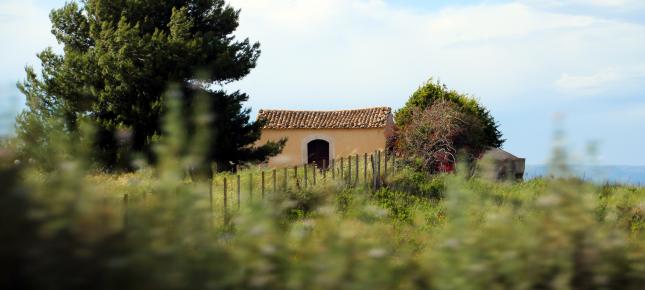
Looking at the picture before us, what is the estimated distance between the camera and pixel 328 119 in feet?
118

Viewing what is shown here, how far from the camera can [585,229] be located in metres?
3.85

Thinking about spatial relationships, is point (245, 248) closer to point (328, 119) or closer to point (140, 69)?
point (140, 69)

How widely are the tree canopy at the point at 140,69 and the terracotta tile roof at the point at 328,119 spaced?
28.0 ft

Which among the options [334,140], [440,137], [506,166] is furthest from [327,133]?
[506,166]

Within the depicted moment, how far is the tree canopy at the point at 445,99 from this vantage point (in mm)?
32500

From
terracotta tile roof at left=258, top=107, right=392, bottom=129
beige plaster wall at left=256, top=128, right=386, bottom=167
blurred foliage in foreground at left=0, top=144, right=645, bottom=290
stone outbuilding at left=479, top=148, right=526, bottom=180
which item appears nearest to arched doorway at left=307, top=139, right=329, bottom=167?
beige plaster wall at left=256, top=128, right=386, bottom=167

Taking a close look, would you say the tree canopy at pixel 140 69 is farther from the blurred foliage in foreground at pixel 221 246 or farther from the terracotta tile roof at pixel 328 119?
→ the blurred foliage in foreground at pixel 221 246

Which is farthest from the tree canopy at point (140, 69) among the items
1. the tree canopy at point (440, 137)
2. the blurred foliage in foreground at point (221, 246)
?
the blurred foliage in foreground at point (221, 246)

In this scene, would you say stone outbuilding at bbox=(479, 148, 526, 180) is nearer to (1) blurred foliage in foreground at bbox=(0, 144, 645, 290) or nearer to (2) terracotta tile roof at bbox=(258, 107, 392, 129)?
(2) terracotta tile roof at bbox=(258, 107, 392, 129)

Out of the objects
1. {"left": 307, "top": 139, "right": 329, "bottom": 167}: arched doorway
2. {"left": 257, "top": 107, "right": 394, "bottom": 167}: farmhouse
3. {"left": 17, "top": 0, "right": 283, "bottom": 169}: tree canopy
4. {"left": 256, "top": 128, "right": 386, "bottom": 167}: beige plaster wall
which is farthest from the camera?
{"left": 307, "top": 139, "right": 329, "bottom": 167}: arched doorway

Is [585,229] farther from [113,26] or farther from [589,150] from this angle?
[113,26]

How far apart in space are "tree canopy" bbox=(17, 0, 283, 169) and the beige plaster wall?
328 inches

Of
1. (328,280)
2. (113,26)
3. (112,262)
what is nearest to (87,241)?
(112,262)

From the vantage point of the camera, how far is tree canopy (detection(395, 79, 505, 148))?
32.5 metres
